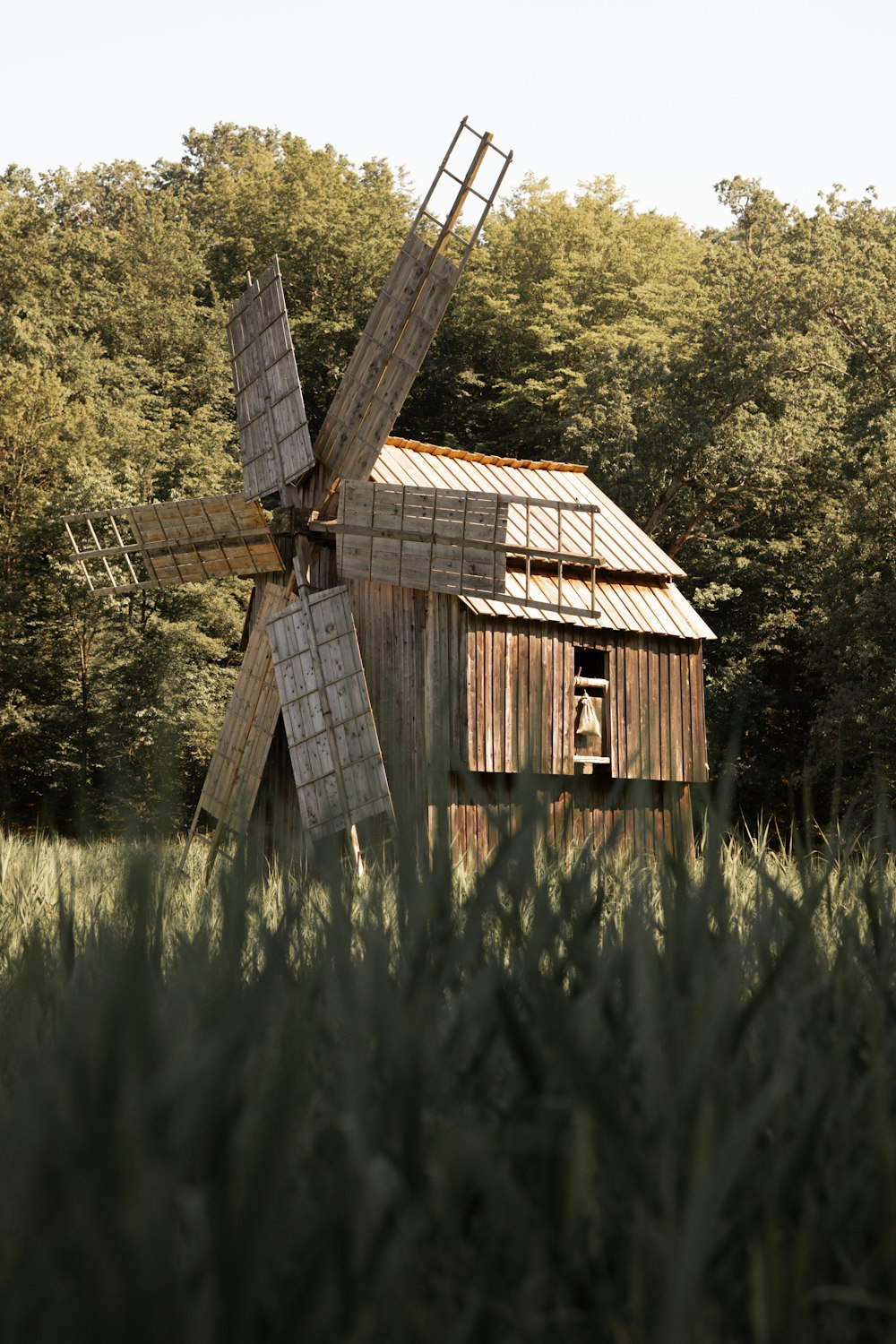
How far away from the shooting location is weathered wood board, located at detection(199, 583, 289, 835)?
55.0 ft

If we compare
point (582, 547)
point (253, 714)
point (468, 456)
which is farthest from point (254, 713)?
Answer: point (582, 547)

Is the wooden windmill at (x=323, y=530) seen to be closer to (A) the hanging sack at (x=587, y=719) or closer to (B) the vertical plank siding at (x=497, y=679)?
(B) the vertical plank siding at (x=497, y=679)

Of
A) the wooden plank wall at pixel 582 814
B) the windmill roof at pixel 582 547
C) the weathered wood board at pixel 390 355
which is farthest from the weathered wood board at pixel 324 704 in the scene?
the wooden plank wall at pixel 582 814

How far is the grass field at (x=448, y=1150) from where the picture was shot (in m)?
0.86

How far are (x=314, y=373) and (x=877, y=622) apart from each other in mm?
20089

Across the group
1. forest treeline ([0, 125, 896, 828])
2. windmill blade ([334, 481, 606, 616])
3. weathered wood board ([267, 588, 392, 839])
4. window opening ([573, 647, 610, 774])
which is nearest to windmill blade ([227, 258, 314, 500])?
windmill blade ([334, 481, 606, 616])

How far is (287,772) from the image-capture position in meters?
18.0

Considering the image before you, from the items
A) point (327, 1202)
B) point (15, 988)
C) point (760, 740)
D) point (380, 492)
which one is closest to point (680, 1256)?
point (327, 1202)

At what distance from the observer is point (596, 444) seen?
1257 inches

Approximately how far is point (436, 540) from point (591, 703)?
11.3 ft

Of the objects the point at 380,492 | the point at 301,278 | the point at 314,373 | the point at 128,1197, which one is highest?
the point at 301,278

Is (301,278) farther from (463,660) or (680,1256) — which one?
(680,1256)

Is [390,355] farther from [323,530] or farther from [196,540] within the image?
[196,540]

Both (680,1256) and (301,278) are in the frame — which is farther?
(301,278)
